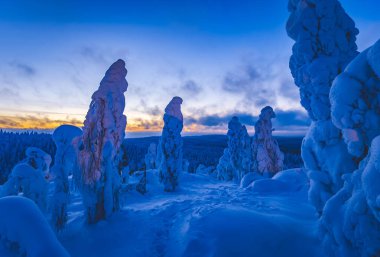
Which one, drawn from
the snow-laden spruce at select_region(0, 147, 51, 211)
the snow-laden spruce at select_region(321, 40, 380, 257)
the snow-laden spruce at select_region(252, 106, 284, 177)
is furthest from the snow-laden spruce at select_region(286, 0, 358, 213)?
the snow-laden spruce at select_region(252, 106, 284, 177)

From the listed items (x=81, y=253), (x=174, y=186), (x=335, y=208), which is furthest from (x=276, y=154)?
(x=81, y=253)

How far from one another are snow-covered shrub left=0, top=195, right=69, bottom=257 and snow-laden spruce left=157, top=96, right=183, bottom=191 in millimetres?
15354

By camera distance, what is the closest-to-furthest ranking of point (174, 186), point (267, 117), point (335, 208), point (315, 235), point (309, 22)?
point (335, 208) → point (315, 235) → point (309, 22) → point (174, 186) → point (267, 117)

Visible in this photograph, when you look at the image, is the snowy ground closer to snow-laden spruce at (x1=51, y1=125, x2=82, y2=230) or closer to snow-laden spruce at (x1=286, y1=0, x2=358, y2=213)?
snow-laden spruce at (x1=51, y1=125, x2=82, y2=230)

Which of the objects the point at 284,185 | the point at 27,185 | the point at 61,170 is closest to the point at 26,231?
the point at 61,170

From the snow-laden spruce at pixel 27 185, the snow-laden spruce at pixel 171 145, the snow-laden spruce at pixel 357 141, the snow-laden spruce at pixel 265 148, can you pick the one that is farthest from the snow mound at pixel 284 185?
the snow-laden spruce at pixel 27 185

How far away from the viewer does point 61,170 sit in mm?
7891

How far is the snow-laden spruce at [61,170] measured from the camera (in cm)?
777

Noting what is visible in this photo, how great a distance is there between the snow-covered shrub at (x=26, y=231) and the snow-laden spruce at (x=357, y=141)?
5309mm

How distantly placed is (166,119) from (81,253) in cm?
1334

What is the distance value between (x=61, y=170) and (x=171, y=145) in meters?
11.3

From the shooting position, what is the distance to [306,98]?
7.04 m

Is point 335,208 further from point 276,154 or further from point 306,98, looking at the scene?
point 276,154

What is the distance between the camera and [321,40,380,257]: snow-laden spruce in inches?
159
